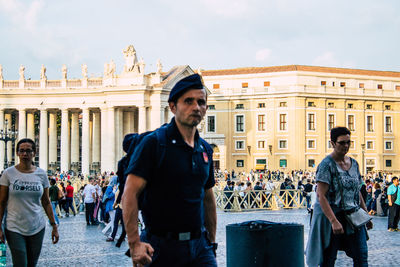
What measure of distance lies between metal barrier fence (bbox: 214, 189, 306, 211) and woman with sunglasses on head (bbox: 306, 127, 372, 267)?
57.5 feet

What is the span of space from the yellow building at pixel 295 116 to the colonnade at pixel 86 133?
368 inches

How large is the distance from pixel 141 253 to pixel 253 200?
2208 cm

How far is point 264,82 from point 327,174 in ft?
198

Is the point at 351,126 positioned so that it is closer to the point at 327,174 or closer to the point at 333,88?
the point at 333,88

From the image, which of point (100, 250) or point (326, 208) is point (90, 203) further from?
point (326, 208)

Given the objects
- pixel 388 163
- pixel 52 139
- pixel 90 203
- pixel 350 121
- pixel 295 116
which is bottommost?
pixel 90 203

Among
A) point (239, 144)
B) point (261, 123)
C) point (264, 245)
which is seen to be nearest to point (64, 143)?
point (239, 144)

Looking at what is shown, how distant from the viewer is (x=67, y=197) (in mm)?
22844

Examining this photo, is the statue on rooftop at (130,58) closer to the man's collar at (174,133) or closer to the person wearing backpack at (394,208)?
the person wearing backpack at (394,208)

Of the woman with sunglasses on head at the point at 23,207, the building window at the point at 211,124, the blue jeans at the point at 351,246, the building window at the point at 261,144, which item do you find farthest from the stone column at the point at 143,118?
the blue jeans at the point at 351,246

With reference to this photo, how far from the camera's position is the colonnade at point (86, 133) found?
55.4 meters

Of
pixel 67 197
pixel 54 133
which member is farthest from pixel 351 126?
pixel 67 197

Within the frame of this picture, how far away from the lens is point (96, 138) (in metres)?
60.7

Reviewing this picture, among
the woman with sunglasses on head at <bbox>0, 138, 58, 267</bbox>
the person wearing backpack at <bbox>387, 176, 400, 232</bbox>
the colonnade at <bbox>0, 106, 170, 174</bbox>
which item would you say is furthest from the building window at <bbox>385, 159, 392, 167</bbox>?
the woman with sunglasses on head at <bbox>0, 138, 58, 267</bbox>
